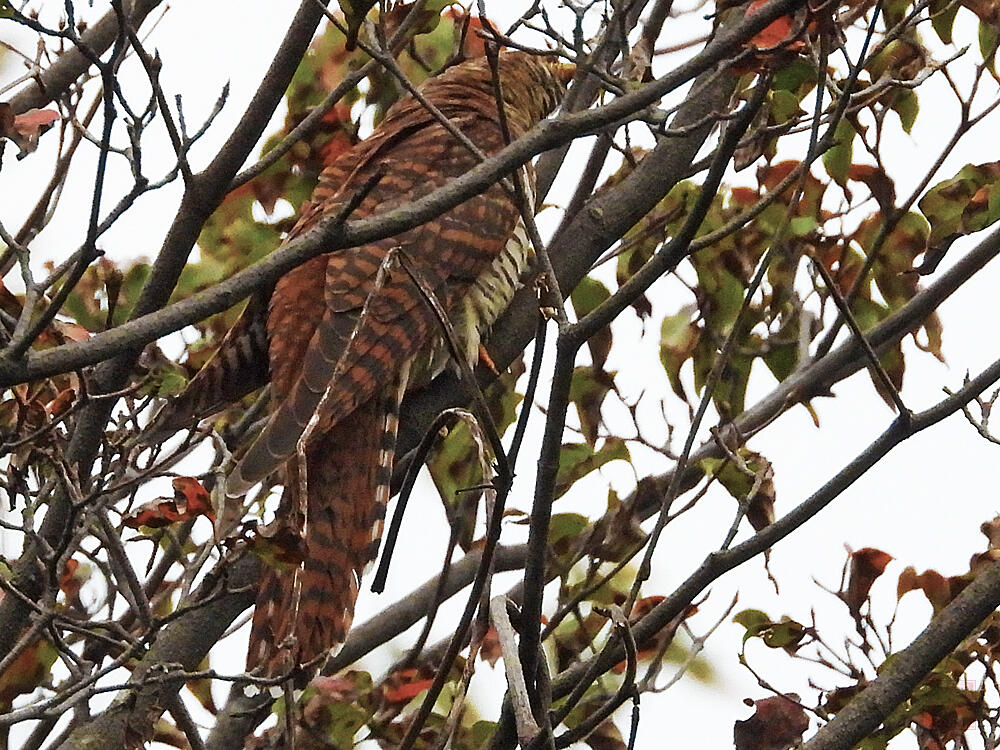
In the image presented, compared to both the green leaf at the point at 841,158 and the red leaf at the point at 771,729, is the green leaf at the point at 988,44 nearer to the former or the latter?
the green leaf at the point at 841,158

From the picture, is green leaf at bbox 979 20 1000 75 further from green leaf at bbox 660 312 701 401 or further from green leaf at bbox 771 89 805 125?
green leaf at bbox 660 312 701 401

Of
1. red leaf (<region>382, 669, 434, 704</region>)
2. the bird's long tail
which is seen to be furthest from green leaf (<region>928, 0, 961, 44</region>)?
red leaf (<region>382, 669, 434, 704</region>)

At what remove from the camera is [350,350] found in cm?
269

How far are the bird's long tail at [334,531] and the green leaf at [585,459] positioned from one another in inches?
17.8

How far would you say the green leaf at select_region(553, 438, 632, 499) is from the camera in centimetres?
299

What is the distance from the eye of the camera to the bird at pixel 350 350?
279 centimetres

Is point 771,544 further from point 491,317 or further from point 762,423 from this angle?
point 491,317

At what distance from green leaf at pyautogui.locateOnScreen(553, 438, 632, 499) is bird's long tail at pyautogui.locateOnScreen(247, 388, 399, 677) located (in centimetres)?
45

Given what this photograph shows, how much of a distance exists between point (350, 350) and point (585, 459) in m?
0.61

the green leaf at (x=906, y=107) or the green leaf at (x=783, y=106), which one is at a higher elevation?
the green leaf at (x=906, y=107)

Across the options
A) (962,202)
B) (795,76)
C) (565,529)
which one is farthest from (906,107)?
(565,529)

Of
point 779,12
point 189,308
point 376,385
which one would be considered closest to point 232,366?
point 376,385

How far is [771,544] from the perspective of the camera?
199 centimetres

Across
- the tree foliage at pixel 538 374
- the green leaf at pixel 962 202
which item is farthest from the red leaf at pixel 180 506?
the green leaf at pixel 962 202
